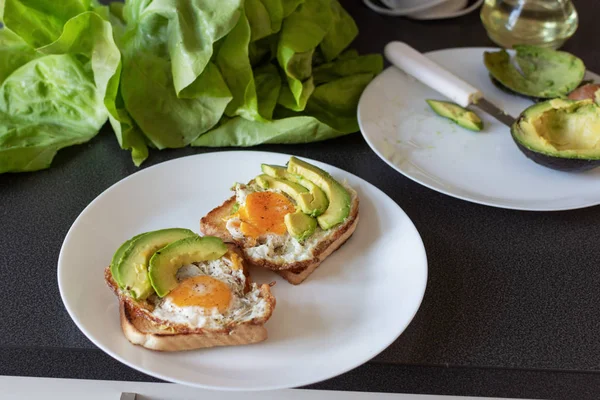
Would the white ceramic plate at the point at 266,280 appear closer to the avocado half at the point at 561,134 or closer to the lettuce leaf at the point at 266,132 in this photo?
the lettuce leaf at the point at 266,132

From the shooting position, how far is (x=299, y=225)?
1.08 m

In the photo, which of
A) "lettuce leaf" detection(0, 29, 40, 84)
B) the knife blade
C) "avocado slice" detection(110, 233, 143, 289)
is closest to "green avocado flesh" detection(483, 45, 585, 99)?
the knife blade

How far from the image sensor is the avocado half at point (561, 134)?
3.99 feet

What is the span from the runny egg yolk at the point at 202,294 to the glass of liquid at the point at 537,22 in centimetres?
119

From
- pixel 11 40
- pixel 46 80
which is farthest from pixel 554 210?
pixel 11 40

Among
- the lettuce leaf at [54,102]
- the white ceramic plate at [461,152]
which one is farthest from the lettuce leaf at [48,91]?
the white ceramic plate at [461,152]

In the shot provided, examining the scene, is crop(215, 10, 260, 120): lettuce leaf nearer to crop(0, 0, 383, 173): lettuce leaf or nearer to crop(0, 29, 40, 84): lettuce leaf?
crop(0, 0, 383, 173): lettuce leaf

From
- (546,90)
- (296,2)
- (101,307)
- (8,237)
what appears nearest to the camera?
(101,307)

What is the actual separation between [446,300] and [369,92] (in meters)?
0.61

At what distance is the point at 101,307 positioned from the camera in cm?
98

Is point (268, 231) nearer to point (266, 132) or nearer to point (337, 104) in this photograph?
point (266, 132)

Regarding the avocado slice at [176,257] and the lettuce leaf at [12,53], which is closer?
the avocado slice at [176,257]

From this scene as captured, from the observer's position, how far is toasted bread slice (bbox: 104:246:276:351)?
91cm

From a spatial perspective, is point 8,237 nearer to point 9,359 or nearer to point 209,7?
point 9,359
